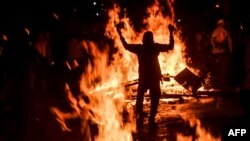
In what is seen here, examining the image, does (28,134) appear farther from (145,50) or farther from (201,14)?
(201,14)

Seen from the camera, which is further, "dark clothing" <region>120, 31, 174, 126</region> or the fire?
"dark clothing" <region>120, 31, 174, 126</region>

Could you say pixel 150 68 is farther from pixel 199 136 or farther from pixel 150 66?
pixel 199 136

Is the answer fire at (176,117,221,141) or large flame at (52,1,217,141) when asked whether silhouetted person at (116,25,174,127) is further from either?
fire at (176,117,221,141)

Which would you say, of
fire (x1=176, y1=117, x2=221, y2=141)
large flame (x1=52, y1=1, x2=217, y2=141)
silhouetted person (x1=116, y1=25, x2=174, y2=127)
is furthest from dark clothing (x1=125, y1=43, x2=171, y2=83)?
fire (x1=176, y1=117, x2=221, y2=141)

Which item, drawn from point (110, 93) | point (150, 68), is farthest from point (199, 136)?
point (110, 93)

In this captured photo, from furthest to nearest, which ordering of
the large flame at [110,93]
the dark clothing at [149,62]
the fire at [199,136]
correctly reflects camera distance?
the dark clothing at [149,62], the large flame at [110,93], the fire at [199,136]

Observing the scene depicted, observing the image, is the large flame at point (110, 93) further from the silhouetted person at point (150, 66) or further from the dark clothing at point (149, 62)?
the dark clothing at point (149, 62)

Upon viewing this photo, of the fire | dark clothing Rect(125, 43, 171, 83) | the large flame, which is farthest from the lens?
dark clothing Rect(125, 43, 171, 83)

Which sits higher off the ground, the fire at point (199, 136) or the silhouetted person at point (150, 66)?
the silhouetted person at point (150, 66)

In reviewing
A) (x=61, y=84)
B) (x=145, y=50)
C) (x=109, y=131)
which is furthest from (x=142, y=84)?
(x=61, y=84)

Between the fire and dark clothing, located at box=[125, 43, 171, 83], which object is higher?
dark clothing, located at box=[125, 43, 171, 83]

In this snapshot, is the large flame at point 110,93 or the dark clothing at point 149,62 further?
the dark clothing at point 149,62

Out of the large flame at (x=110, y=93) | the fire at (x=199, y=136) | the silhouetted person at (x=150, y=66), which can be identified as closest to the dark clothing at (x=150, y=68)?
the silhouetted person at (x=150, y=66)

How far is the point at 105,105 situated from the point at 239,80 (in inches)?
173
